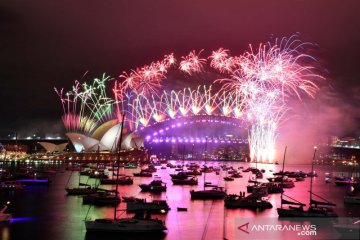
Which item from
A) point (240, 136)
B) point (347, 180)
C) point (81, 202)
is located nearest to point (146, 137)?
point (240, 136)

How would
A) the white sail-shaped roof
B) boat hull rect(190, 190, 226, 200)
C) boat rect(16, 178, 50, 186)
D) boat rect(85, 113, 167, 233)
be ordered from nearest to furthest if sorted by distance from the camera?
boat rect(85, 113, 167, 233) → boat hull rect(190, 190, 226, 200) → boat rect(16, 178, 50, 186) → the white sail-shaped roof

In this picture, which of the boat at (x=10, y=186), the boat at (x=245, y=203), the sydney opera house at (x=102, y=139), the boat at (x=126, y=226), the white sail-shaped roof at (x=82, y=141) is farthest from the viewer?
the white sail-shaped roof at (x=82, y=141)

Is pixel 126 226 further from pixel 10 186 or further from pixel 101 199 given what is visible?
pixel 10 186

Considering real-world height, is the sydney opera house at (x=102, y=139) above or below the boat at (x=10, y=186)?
above

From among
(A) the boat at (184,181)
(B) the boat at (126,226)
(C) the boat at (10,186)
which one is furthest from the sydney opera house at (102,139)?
(B) the boat at (126,226)

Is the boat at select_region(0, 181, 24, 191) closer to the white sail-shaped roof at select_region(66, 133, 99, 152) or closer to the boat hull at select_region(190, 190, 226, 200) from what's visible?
the boat hull at select_region(190, 190, 226, 200)

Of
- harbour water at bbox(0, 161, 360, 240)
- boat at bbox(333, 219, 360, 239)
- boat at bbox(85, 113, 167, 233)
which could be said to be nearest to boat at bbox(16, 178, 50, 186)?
harbour water at bbox(0, 161, 360, 240)

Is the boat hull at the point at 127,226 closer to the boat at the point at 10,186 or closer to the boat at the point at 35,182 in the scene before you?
the boat at the point at 10,186

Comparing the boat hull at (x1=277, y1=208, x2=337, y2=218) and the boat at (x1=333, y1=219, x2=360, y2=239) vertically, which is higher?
the boat at (x1=333, y1=219, x2=360, y2=239)

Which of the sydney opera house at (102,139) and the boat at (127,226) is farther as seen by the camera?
the sydney opera house at (102,139)

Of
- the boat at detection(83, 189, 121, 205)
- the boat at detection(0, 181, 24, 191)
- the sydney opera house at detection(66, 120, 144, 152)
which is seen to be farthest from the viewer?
the sydney opera house at detection(66, 120, 144, 152)

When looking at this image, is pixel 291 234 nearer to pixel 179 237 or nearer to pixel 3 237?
pixel 179 237
